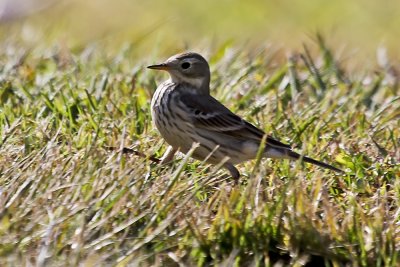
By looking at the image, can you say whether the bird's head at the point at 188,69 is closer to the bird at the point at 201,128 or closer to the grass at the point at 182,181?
the bird at the point at 201,128

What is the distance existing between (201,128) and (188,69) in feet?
1.64

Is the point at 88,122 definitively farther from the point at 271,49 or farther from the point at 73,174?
the point at 271,49

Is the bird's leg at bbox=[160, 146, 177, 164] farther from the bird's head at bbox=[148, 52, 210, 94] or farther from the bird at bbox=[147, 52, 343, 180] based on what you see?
the bird's head at bbox=[148, 52, 210, 94]

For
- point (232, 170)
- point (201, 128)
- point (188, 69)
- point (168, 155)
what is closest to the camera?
point (232, 170)

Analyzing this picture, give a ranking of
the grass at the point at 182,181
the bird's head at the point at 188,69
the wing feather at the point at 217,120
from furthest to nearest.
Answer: the bird's head at the point at 188,69, the wing feather at the point at 217,120, the grass at the point at 182,181

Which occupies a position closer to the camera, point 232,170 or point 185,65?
point 232,170

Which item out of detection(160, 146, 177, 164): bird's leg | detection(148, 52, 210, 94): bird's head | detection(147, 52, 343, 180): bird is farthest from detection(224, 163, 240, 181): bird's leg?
detection(148, 52, 210, 94): bird's head

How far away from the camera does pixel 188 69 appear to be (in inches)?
252

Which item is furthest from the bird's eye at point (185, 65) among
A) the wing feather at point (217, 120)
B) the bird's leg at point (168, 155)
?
the bird's leg at point (168, 155)

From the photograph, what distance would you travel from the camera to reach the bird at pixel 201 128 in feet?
19.2

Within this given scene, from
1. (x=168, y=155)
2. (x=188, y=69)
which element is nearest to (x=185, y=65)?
(x=188, y=69)

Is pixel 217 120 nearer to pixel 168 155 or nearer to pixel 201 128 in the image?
pixel 201 128

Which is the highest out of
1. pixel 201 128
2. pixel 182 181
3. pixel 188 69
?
pixel 188 69

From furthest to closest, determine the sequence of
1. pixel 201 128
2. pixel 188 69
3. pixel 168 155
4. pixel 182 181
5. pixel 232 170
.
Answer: pixel 188 69 → pixel 201 128 → pixel 168 155 → pixel 232 170 → pixel 182 181
